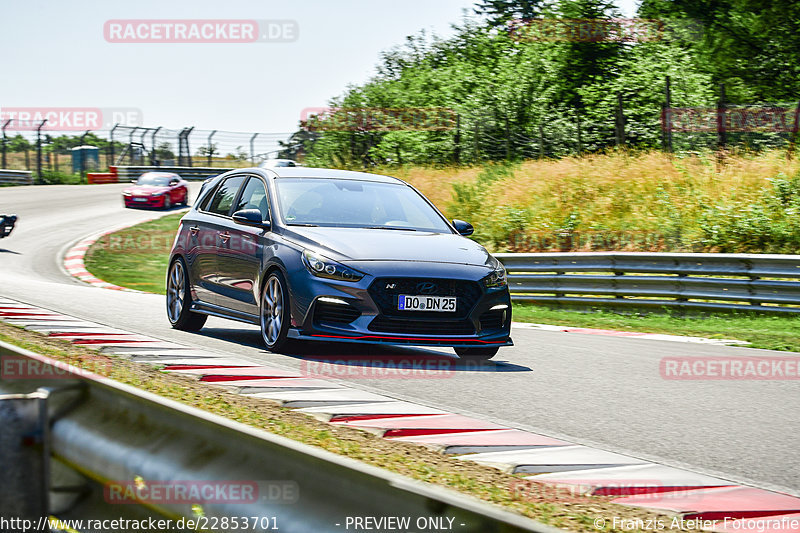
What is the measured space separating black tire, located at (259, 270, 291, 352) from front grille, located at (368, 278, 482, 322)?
32.7 inches

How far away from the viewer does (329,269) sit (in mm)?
8266

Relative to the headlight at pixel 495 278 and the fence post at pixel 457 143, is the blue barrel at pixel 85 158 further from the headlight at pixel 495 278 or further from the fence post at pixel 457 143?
the headlight at pixel 495 278

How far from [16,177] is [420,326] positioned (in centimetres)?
4394

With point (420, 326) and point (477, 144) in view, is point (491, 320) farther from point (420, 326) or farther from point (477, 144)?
point (477, 144)

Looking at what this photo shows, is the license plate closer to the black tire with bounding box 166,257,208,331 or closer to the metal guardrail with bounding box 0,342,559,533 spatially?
the black tire with bounding box 166,257,208,331

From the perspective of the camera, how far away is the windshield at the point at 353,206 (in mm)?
9414

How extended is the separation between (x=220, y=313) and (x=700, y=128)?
1717cm

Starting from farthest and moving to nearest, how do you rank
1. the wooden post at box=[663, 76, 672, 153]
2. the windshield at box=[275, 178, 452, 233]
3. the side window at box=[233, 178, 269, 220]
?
the wooden post at box=[663, 76, 672, 153], the side window at box=[233, 178, 269, 220], the windshield at box=[275, 178, 452, 233]

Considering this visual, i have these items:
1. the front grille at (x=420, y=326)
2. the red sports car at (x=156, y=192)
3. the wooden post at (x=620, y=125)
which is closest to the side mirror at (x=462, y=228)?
the front grille at (x=420, y=326)

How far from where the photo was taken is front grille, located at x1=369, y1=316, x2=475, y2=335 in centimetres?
820

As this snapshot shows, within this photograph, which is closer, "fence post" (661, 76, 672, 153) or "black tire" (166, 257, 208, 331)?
"black tire" (166, 257, 208, 331)

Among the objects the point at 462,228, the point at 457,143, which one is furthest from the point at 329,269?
the point at 457,143

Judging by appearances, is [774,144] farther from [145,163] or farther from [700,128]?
[145,163]

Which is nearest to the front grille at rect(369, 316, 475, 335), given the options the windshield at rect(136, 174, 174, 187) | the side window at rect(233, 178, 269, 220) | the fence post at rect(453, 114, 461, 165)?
the side window at rect(233, 178, 269, 220)
